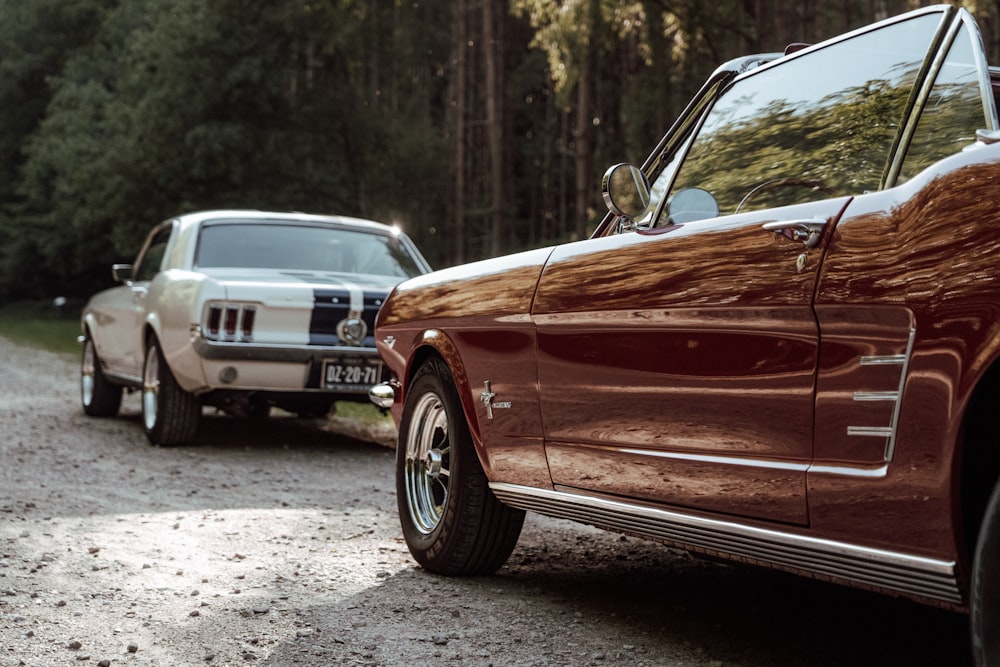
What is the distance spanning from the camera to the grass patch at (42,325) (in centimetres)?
2869

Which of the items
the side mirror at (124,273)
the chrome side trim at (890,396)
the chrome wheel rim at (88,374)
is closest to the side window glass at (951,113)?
the chrome side trim at (890,396)

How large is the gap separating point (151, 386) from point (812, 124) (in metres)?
7.16

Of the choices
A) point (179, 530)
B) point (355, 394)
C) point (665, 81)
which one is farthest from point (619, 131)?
point (179, 530)

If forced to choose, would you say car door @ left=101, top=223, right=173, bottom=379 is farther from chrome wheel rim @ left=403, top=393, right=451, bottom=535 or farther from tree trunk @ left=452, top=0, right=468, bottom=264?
tree trunk @ left=452, top=0, right=468, bottom=264

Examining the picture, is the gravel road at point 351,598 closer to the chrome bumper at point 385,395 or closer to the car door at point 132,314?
the chrome bumper at point 385,395

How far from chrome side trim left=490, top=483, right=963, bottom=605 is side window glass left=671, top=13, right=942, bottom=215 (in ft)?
2.92

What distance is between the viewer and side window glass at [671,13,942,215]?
11.0 ft

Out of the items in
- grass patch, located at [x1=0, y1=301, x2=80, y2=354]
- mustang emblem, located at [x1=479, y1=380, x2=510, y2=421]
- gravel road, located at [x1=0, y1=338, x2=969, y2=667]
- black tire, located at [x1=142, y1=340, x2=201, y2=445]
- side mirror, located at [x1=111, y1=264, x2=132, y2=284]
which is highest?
side mirror, located at [x1=111, y1=264, x2=132, y2=284]

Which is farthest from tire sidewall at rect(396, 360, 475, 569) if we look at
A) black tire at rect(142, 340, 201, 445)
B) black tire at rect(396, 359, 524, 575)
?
black tire at rect(142, 340, 201, 445)

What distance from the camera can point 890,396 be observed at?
283 cm

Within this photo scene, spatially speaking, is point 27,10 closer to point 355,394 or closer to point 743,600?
point 355,394

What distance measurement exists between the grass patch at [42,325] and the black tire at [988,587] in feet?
80.1

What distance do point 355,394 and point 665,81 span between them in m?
23.7

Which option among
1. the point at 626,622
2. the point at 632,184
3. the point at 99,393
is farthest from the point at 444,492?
the point at 99,393
